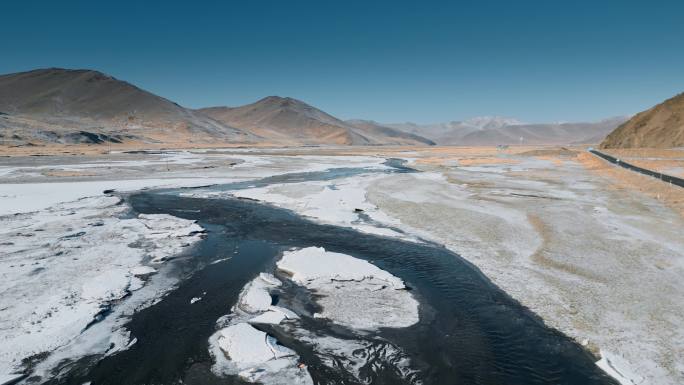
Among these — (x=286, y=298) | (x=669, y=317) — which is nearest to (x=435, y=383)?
(x=286, y=298)

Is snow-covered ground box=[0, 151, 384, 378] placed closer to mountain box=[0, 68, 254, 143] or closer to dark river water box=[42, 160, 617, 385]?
dark river water box=[42, 160, 617, 385]

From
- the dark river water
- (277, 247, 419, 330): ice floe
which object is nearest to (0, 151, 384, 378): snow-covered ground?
the dark river water

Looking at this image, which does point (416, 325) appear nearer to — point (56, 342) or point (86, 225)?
point (56, 342)

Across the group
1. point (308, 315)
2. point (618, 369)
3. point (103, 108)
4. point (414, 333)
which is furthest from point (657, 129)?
point (103, 108)

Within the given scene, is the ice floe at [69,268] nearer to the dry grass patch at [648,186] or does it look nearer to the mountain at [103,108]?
the dry grass patch at [648,186]

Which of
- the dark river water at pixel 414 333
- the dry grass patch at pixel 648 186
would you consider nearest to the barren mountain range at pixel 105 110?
the dark river water at pixel 414 333

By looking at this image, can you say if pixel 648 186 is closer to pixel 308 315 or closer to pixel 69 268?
pixel 308 315
